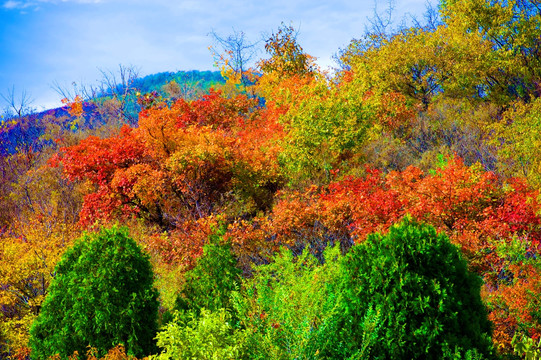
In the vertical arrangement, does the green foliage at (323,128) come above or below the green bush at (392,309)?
above

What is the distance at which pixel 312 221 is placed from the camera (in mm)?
11617

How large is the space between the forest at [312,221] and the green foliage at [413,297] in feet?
0.08

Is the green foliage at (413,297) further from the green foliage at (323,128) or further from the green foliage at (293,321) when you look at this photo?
the green foliage at (323,128)

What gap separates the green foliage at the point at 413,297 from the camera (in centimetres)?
517

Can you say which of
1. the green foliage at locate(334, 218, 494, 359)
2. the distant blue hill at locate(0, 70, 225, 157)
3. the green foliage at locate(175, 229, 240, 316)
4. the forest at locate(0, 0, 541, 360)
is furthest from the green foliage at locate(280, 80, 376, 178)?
the distant blue hill at locate(0, 70, 225, 157)

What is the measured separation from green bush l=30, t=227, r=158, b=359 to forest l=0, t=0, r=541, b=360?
0.09ft

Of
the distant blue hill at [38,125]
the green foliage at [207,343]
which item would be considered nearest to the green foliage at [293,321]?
the green foliage at [207,343]

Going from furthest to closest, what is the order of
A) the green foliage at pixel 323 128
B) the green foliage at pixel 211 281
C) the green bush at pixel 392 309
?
the green foliage at pixel 323 128
the green foliage at pixel 211 281
the green bush at pixel 392 309

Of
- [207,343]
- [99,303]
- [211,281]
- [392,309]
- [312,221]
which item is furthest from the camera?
[312,221]

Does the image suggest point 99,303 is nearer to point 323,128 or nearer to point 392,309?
point 392,309

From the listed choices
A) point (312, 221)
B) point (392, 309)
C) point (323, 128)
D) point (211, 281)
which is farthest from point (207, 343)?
point (323, 128)

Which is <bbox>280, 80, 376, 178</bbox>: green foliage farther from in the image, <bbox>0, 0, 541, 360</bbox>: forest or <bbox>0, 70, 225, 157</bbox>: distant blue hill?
<bbox>0, 70, 225, 157</bbox>: distant blue hill

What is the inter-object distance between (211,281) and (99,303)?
5.82 ft

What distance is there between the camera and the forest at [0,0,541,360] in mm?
5316
